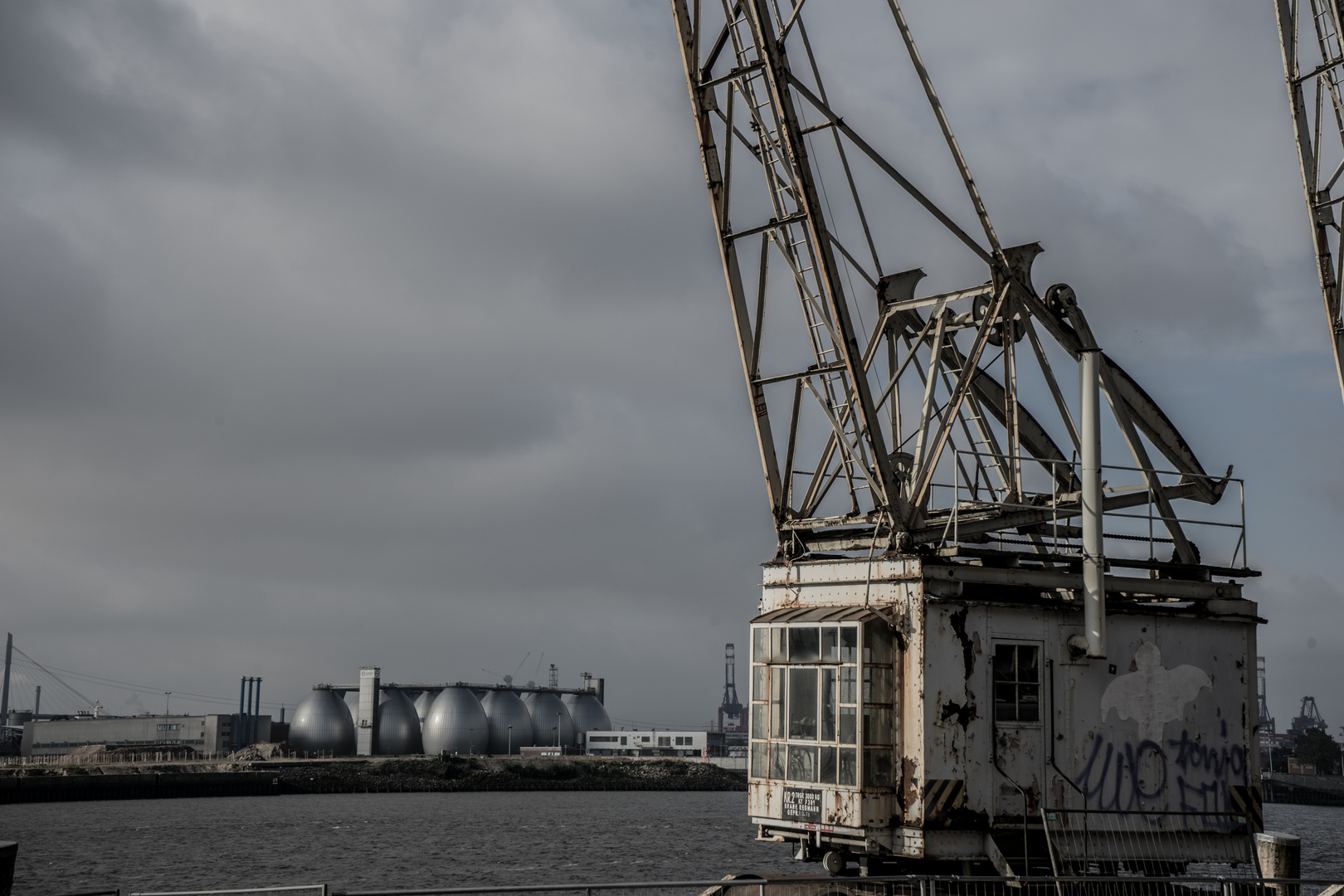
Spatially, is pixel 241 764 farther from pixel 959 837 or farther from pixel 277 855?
pixel 959 837

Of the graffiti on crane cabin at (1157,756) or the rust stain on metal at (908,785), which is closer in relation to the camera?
the rust stain on metal at (908,785)

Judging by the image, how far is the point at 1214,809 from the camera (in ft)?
71.3

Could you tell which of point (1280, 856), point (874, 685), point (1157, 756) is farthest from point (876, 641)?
point (1280, 856)

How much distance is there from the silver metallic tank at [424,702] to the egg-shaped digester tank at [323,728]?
12176mm

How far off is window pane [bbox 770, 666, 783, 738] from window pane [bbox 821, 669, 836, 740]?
0.96 metres

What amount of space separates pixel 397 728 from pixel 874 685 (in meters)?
143

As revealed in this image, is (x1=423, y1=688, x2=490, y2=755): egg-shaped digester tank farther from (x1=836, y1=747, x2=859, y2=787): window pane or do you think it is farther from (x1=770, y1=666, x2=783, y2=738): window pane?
(x1=836, y1=747, x2=859, y2=787): window pane

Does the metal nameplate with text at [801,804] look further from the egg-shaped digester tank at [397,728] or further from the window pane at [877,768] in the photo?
the egg-shaped digester tank at [397,728]

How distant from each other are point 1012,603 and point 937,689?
210 cm

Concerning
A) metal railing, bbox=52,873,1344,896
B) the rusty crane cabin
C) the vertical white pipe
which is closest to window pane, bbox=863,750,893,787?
the rusty crane cabin

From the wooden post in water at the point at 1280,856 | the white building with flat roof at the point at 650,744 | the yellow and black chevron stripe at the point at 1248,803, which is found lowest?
the white building with flat roof at the point at 650,744

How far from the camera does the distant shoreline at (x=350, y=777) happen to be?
10856 cm

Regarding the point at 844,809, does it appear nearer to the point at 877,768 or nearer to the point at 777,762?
the point at 877,768

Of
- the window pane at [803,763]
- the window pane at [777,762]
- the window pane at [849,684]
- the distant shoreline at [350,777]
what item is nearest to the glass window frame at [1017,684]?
the window pane at [849,684]
